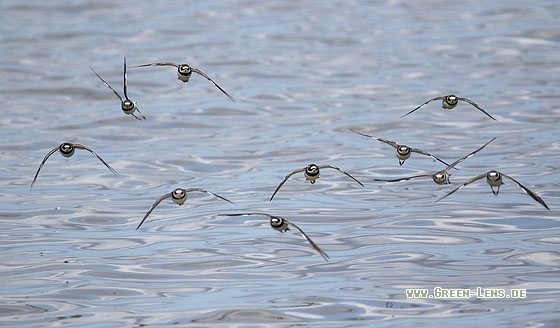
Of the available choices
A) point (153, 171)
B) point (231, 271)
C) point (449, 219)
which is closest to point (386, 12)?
point (153, 171)

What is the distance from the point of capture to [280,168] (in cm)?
2038

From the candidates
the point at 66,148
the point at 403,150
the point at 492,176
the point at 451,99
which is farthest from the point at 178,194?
the point at 451,99

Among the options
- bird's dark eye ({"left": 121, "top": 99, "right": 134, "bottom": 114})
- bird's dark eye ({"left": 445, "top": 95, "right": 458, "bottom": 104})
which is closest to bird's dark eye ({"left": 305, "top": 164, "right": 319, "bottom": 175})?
bird's dark eye ({"left": 445, "top": 95, "right": 458, "bottom": 104})

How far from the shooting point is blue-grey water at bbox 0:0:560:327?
13617mm

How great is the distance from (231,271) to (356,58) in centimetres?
1741

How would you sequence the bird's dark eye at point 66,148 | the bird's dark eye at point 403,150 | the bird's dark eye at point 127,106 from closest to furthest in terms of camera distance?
the bird's dark eye at point 66,148 < the bird's dark eye at point 127,106 < the bird's dark eye at point 403,150

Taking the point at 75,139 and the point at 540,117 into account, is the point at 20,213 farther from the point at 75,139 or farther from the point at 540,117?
the point at 540,117

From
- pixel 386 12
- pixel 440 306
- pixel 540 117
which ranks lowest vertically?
pixel 440 306

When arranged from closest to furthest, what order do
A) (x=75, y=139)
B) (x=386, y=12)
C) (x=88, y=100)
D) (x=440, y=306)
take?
(x=440, y=306) < (x=75, y=139) < (x=88, y=100) < (x=386, y=12)

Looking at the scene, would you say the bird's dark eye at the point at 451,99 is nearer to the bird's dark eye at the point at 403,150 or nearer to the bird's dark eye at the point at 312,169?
the bird's dark eye at the point at 403,150

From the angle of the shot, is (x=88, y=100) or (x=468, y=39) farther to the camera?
(x=468, y=39)

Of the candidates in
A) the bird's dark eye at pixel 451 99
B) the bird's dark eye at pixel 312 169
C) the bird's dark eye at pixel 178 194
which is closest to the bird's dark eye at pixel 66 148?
the bird's dark eye at pixel 178 194

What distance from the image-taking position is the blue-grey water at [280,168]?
536 inches

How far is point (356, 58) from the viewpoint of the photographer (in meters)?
31.3
